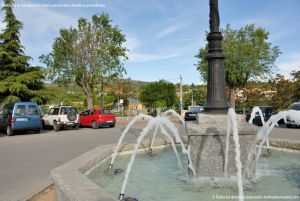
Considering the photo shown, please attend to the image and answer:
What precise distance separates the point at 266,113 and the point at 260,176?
22.5 metres

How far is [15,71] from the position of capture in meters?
30.6

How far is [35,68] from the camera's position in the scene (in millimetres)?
31703

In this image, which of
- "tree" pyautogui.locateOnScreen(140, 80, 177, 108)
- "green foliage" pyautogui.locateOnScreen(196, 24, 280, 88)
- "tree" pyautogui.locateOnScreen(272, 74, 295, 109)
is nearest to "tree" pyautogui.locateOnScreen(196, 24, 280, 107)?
"green foliage" pyautogui.locateOnScreen(196, 24, 280, 88)

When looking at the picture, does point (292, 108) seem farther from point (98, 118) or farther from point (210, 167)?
point (210, 167)

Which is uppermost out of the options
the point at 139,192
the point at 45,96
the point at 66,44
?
the point at 66,44

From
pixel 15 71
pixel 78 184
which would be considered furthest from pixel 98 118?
pixel 78 184

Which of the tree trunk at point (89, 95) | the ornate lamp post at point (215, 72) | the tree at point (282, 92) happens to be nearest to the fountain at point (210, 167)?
the ornate lamp post at point (215, 72)

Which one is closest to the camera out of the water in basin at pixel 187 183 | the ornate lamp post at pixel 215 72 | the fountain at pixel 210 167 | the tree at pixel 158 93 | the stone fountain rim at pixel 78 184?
the stone fountain rim at pixel 78 184

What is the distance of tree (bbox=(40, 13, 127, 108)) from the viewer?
35844 millimetres

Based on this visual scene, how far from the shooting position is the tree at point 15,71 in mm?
28703

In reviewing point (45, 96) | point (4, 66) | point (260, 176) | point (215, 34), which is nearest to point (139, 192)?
point (260, 176)

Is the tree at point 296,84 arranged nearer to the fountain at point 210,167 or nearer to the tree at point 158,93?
the fountain at point 210,167

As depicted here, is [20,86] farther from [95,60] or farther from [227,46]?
[227,46]

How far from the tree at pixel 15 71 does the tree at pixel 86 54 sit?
4840mm
